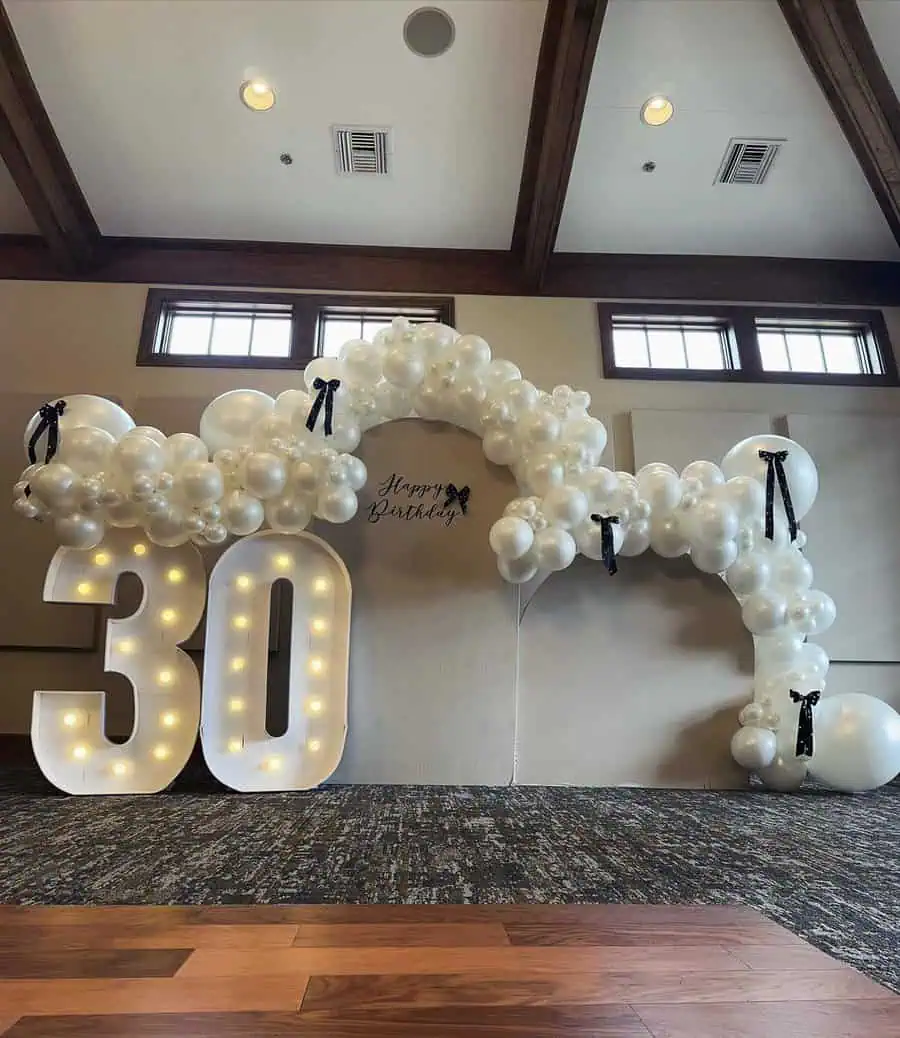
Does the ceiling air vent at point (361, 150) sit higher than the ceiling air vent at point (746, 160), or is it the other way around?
the ceiling air vent at point (361, 150)

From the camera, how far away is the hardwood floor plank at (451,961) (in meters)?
0.88

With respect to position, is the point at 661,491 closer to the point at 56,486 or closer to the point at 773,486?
the point at 773,486

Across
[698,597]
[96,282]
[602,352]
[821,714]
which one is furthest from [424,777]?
[96,282]

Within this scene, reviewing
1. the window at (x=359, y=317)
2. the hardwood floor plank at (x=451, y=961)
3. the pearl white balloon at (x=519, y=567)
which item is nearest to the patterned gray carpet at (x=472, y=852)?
the hardwood floor plank at (x=451, y=961)

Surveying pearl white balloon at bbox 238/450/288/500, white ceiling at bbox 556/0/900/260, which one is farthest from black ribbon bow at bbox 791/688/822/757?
white ceiling at bbox 556/0/900/260

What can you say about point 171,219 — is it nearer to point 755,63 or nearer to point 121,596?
point 121,596

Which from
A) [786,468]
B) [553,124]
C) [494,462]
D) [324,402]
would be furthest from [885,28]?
[324,402]

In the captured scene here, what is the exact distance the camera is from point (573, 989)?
835 millimetres

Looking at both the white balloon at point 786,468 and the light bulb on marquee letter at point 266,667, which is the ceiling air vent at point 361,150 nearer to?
the light bulb on marquee letter at point 266,667

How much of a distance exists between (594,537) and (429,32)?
263 centimetres

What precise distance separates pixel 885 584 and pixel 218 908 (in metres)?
3.85

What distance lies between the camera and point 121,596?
3352mm

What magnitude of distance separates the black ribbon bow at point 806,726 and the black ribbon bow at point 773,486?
69 centimetres

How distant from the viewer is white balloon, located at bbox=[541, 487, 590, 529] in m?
2.57
